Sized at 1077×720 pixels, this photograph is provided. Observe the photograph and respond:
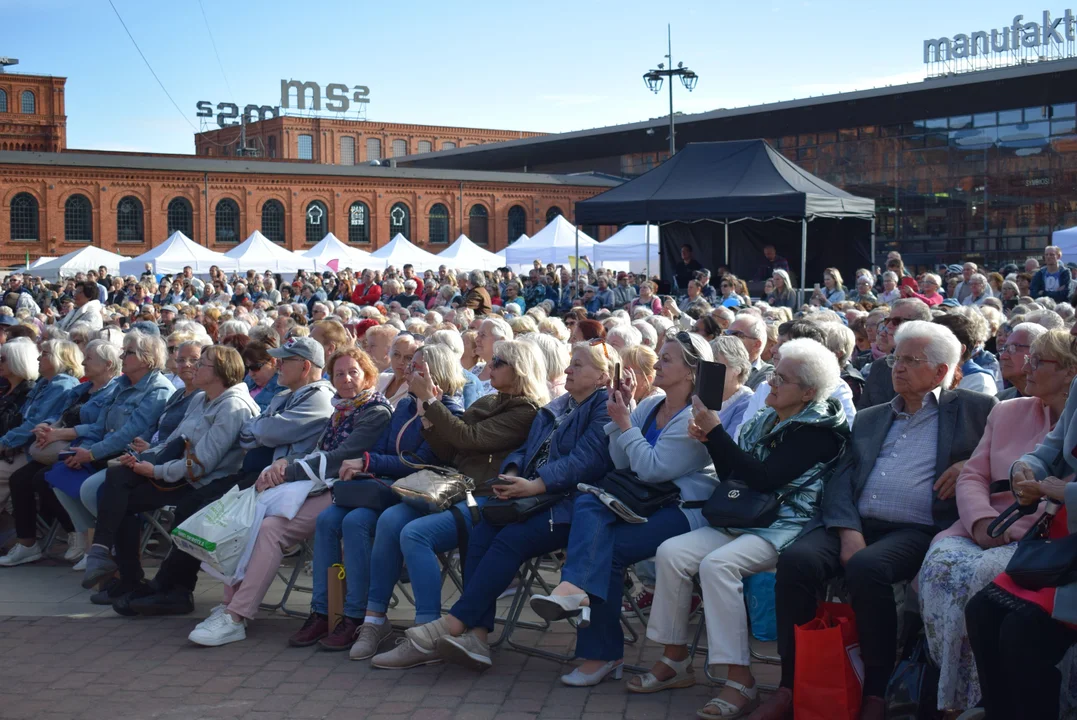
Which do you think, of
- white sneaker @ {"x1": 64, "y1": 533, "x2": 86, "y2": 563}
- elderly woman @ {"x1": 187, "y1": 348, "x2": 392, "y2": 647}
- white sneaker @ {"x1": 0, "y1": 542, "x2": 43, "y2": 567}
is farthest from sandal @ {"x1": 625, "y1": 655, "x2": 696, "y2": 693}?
white sneaker @ {"x1": 0, "y1": 542, "x2": 43, "y2": 567}

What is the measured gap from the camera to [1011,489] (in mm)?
4164

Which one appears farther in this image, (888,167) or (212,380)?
(888,167)

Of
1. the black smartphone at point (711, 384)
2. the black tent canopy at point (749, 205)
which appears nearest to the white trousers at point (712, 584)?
the black smartphone at point (711, 384)

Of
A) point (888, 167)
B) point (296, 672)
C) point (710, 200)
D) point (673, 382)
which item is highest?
point (888, 167)

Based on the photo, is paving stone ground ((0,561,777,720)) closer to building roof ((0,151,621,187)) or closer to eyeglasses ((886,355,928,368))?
eyeglasses ((886,355,928,368))

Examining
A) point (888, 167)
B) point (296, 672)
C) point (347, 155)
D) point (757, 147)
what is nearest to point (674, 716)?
point (296, 672)

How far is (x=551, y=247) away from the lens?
3175 cm

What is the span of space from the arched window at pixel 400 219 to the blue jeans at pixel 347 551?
51844mm

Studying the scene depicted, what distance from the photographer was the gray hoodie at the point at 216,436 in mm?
6496

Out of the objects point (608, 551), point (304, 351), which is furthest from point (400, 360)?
point (608, 551)

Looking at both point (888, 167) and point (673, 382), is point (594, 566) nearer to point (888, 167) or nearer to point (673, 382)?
point (673, 382)

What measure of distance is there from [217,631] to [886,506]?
134 inches

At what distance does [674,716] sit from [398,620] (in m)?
1.98

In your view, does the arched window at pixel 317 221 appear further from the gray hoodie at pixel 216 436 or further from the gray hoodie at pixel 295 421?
the gray hoodie at pixel 295 421
